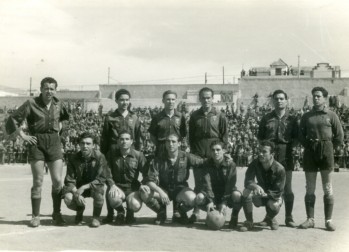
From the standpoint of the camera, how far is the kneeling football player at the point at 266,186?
19.7ft

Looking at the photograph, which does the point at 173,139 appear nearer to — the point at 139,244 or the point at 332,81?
the point at 139,244

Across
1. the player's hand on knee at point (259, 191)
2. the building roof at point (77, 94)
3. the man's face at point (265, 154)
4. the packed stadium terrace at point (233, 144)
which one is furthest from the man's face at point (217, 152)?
the building roof at point (77, 94)

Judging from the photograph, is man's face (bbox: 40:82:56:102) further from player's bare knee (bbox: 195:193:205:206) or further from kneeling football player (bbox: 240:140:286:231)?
kneeling football player (bbox: 240:140:286:231)

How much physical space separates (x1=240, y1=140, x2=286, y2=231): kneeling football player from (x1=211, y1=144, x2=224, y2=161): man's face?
46 cm

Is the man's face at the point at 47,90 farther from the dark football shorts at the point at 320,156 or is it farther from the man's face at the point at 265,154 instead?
the dark football shorts at the point at 320,156

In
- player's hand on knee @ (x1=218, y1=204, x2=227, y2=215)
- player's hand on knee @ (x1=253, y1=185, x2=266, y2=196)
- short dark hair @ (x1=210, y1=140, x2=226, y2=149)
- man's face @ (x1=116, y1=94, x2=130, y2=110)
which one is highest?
man's face @ (x1=116, y1=94, x2=130, y2=110)

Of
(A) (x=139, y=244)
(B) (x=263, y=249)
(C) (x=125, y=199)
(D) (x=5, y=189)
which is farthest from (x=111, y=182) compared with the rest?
(D) (x=5, y=189)

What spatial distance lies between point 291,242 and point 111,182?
2.60m

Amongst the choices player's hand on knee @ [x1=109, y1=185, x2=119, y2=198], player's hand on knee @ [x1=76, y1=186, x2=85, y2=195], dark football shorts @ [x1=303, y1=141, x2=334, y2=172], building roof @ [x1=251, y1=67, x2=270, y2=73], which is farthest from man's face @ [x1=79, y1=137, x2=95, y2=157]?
building roof @ [x1=251, y1=67, x2=270, y2=73]

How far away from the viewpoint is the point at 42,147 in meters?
6.22

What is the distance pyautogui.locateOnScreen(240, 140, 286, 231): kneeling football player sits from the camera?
19.7 feet

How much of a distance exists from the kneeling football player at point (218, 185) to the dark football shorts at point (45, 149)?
6.91 feet

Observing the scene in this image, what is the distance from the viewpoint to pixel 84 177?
643 centimetres

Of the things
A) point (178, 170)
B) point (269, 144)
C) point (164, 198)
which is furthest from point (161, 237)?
point (269, 144)
